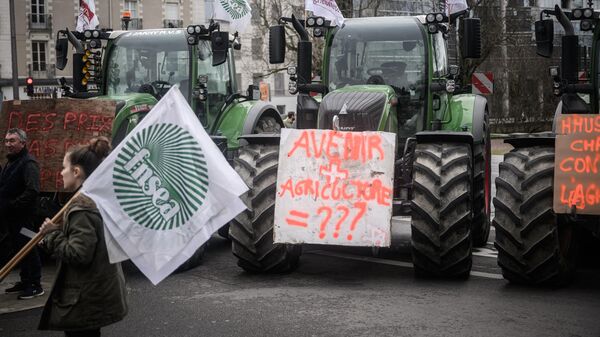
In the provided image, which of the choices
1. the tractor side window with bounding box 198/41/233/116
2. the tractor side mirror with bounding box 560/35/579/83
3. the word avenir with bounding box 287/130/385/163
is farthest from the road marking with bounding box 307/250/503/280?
the tractor side window with bounding box 198/41/233/116

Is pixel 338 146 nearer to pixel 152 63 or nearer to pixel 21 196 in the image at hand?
pixel 21 196

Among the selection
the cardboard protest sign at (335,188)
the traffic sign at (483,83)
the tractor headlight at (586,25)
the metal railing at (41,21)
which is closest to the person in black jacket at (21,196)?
the cardboard protest sign at (335,188)

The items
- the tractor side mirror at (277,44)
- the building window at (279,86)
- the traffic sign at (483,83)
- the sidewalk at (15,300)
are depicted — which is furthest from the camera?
the building window at (279,86)

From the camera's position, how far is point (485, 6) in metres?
36.5

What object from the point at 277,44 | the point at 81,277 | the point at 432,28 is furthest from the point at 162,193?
the point at 432,28

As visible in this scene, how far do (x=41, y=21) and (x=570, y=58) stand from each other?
51.0m

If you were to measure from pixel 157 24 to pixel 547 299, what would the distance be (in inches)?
2061

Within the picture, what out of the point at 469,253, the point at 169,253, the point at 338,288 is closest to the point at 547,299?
the point at 469,253

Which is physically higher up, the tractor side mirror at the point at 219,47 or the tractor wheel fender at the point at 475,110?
the tractor side mirror at the point at 219,47

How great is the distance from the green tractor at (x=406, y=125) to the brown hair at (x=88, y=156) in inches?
143

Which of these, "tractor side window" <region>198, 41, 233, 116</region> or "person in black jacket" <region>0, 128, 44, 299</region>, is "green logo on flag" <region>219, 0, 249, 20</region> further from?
"person in black jacket" <region>0, 128, 44, 299</region>

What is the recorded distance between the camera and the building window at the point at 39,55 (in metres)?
55.4

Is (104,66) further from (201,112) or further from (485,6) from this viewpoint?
(485,6)

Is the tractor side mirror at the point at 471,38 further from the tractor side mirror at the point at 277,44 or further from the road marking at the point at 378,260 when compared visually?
the road marking at the point at 378,260
